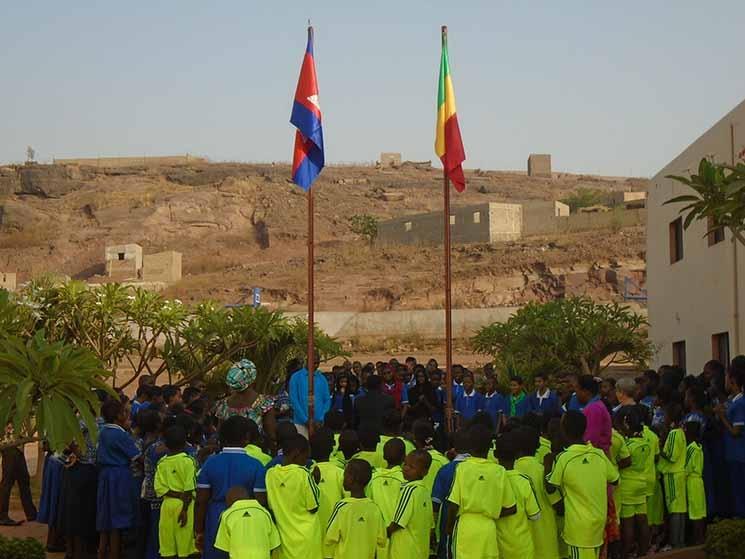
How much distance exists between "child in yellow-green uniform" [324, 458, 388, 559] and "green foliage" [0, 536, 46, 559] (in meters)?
2.23

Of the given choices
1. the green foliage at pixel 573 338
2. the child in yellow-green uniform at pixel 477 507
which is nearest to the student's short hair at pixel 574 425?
→ the child in yellow-green uniform at pixel 477 507

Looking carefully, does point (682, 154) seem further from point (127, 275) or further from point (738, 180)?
point (127, 275)

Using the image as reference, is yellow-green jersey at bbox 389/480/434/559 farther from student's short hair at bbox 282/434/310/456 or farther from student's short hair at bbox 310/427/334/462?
student's short hair at bbox 310/427/334/462

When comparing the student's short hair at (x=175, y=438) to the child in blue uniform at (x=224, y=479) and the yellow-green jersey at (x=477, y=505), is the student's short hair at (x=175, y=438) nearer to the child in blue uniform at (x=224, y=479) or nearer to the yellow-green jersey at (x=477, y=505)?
the child in blue uniform at (x=224, y=479)

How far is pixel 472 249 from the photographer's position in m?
51.2

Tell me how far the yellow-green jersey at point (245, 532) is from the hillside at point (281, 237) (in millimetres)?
39372

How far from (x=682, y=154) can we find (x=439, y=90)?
9.34 metres

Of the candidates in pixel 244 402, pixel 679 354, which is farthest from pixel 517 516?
pixel 679 354

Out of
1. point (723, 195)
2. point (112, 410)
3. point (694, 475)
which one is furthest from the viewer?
point (723, 195)

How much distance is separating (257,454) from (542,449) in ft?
7.40

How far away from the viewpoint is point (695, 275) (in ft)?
61.2

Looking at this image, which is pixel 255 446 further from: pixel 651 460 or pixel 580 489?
pixel 651 460

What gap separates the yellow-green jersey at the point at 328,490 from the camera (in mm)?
7102

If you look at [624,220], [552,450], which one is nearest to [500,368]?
[552,450]
